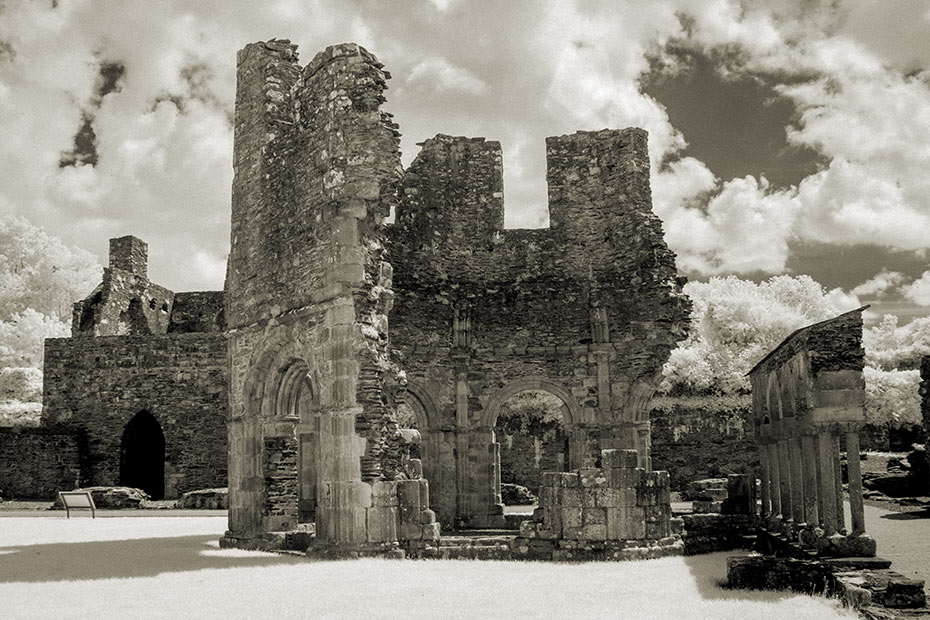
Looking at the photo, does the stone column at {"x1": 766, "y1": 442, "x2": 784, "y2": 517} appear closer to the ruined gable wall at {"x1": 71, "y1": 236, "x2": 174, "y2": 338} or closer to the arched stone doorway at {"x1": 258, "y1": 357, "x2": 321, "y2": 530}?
the arched stone doorway at {"x1": 258, "y1": 357, "x2": 321, "y2": 530}

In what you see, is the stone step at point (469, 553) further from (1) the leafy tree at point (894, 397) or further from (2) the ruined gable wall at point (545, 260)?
(1) the leafy tree at point (894, 397)

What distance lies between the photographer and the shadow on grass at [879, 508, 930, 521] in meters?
17.5

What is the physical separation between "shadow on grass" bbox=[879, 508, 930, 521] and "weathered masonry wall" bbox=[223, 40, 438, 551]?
893 cm

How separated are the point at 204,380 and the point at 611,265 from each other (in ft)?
47.0

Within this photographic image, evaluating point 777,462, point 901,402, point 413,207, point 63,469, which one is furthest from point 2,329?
point 777,462

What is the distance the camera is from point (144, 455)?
103 feet

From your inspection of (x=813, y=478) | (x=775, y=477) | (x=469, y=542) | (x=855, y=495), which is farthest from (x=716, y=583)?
(x=775, y=477)

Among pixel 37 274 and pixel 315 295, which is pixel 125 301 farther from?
pixel 37 274

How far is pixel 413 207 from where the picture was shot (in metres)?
20.3

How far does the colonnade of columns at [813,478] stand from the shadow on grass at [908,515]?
366 centimetres

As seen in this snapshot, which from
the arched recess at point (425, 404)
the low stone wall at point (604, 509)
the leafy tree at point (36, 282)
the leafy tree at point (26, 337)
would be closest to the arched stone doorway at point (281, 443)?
the low stone wall at point (604, 509)

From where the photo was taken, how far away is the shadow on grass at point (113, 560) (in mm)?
11484

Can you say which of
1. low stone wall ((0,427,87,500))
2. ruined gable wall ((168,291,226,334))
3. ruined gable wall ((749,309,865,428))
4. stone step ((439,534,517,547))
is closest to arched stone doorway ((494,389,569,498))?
low stone wall ((0,427,87,500))

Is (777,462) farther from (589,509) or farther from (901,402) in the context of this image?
(901,402)
